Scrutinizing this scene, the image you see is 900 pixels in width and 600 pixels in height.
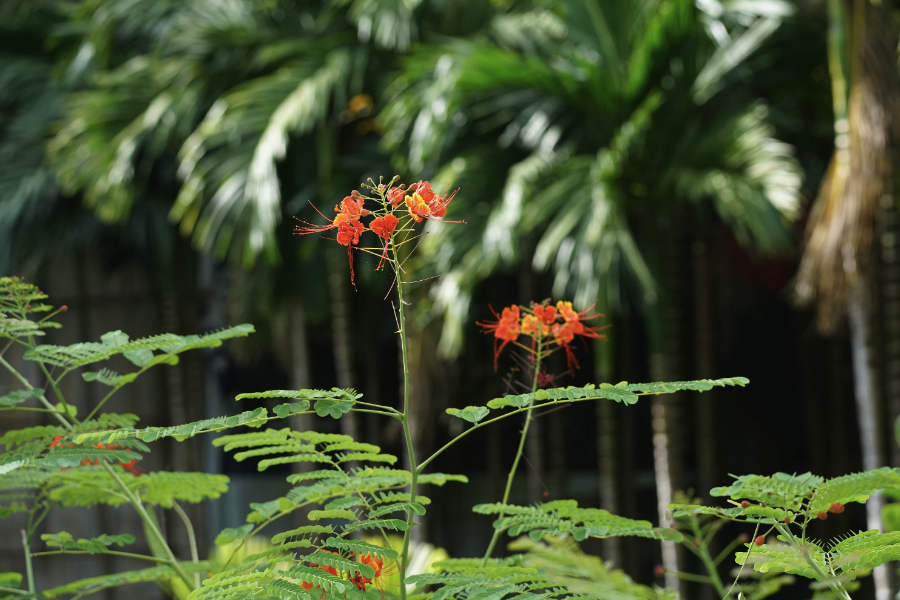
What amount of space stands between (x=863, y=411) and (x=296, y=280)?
2905mm

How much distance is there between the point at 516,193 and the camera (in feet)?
11.0

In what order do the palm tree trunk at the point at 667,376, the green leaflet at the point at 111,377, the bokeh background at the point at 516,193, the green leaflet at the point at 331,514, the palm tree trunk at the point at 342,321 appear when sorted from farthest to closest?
the palm tree trunk at the point at 342,321 → the palm tree trunk at the point at 667,376 → the bokeh background at the point at 516,193 → the green leaflet at the point at 111,377 → the green leaflet at the point at 331,514

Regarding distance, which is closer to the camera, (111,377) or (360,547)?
(360,547)

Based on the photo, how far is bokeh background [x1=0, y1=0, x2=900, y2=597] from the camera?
10.5 feet

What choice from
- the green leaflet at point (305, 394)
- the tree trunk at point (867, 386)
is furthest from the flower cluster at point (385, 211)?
the tree trunk at point (867, 386)

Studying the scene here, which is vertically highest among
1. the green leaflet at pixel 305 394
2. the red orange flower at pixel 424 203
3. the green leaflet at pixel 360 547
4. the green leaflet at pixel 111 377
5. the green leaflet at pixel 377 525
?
the red orange flower at pixel 424 203

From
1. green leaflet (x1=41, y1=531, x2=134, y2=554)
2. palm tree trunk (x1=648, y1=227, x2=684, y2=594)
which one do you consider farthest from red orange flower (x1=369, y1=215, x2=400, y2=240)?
palm tree trunk (x1=648, y1=227, x2=684, y2=594)

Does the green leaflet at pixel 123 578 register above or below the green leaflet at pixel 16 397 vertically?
below

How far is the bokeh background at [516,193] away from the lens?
10.5 ft

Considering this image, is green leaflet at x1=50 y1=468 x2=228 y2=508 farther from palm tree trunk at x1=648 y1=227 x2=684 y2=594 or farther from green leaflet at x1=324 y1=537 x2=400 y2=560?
palm tree trunk at x1=648 y1=227 x2=684 y2=594

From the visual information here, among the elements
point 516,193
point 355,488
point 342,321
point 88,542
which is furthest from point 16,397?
point 342,321

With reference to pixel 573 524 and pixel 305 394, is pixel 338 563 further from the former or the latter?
pixel 573 524

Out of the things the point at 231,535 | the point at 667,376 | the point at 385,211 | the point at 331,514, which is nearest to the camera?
the point at 385,211

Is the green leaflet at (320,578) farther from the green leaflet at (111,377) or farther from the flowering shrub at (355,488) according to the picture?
the green leaflet at (111,377)
